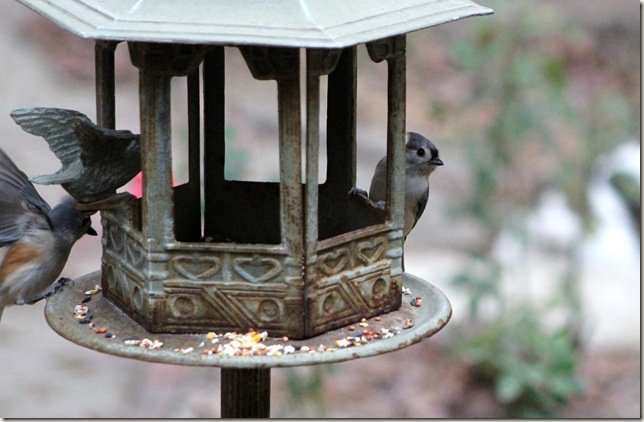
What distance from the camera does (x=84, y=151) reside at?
11.4ft

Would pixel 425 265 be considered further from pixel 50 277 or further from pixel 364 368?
pixel 50 277

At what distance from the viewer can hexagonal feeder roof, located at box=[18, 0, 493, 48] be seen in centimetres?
290

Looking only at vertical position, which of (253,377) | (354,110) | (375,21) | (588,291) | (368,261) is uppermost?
(375,21)

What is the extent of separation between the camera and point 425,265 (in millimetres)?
8352

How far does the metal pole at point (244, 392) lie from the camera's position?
368 cm

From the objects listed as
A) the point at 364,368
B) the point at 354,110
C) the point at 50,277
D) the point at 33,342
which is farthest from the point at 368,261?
the point at 33,342

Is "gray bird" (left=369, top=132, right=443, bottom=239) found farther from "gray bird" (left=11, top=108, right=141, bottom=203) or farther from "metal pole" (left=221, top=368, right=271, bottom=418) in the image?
"gray bird" (left=11, top=108, right=141, bottom=203)

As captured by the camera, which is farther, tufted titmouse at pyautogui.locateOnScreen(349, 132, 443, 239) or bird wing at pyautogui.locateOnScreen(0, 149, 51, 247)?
tufted titmouse at pyautogui.locateOnScreen(349, 132, 443, 239)

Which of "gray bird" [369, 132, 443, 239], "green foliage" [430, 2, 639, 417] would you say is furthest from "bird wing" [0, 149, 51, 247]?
"green foliage" [430, 2, 639, 417]

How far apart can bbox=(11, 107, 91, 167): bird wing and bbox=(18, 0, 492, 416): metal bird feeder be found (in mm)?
226

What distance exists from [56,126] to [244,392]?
1073 millimetres

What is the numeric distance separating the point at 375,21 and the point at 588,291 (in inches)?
201

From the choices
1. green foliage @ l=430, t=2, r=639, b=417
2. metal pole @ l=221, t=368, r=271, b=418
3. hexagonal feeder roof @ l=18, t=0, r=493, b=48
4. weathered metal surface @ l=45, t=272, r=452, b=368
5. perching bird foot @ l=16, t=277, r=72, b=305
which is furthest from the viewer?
green foliage @ l=430, t=2, r=639, b=417

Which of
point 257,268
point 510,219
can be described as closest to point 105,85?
point 257,268
